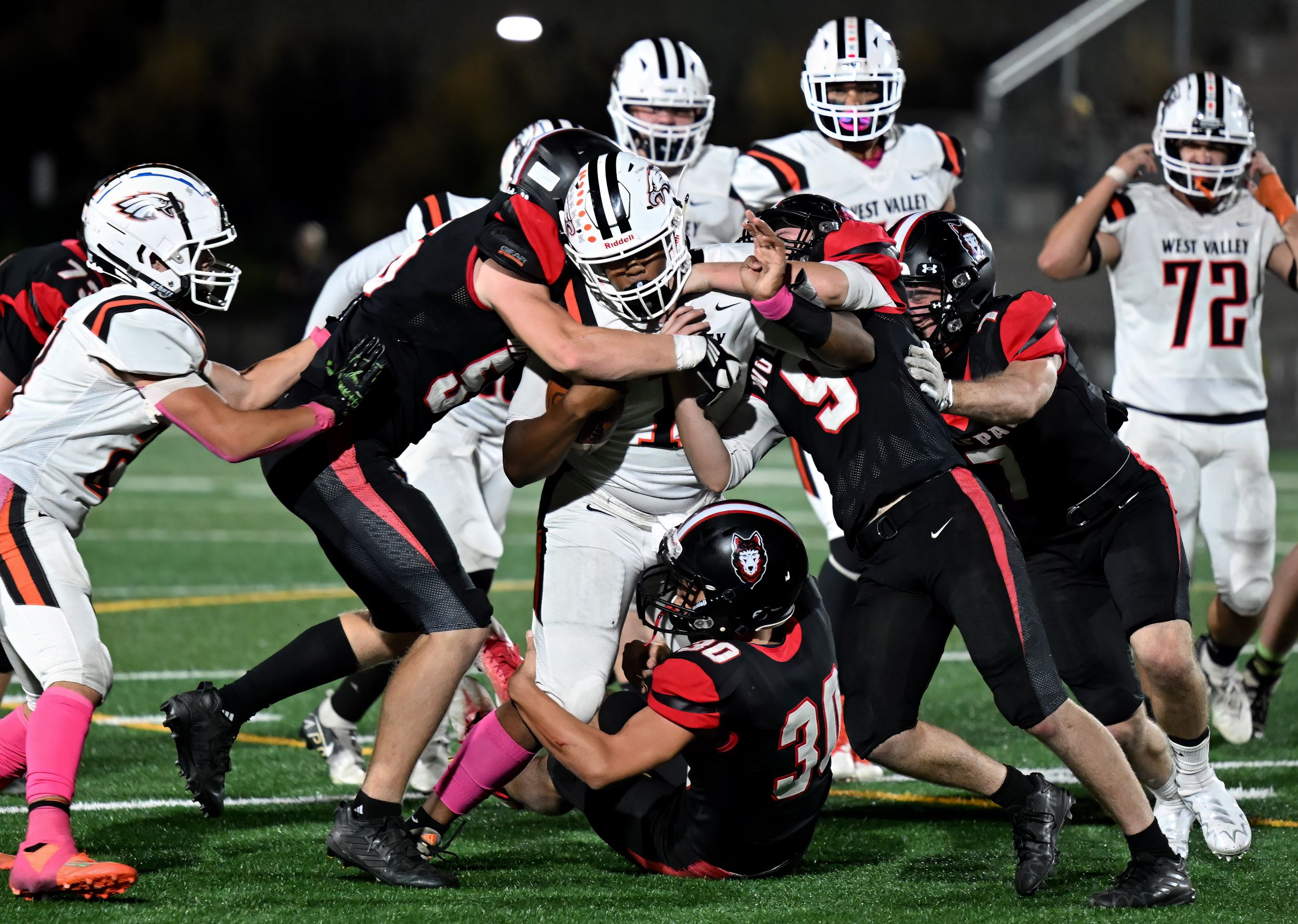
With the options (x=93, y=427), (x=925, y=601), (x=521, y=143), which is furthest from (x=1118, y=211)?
(x=93, y=427)

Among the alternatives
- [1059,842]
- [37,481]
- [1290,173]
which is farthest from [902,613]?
[1290,173]

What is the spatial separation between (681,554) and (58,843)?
1.59 meters

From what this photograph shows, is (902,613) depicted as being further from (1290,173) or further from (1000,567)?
(1290,173)

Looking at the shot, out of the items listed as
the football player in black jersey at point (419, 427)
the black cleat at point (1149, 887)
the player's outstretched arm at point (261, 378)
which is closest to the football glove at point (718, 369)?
the football player in black jersey at point (419, 427)

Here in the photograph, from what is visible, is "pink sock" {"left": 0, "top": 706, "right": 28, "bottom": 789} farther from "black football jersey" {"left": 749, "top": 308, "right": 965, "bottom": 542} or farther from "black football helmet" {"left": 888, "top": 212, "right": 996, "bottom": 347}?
"black football helmet" {"left": 888, "top": 212, "right": 996, "bottom": 347}

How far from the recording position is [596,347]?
393 centimetres

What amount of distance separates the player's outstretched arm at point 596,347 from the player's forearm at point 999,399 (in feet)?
2.09

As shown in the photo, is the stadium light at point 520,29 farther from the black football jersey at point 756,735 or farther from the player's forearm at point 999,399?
the black football jersey at point 756,735

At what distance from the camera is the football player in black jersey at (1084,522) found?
14.1 feet

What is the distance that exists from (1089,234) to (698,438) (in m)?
2.42

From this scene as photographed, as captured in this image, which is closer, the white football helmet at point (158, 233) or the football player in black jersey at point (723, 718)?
the football player in black jersey at point (723, 718)

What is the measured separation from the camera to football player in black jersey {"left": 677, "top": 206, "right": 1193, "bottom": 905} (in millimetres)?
3898

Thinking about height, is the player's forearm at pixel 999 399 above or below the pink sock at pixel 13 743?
above

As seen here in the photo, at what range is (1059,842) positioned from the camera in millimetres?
4582
